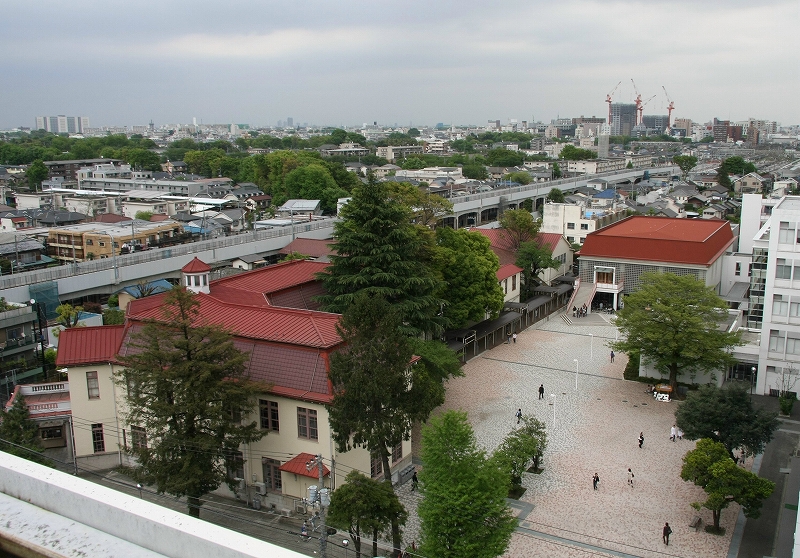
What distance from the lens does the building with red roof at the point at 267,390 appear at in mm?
14422

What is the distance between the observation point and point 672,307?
21.7 m

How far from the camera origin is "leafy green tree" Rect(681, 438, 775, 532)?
44.1ft

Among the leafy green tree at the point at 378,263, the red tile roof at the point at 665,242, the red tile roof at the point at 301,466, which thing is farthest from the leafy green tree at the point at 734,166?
the red tile roof at the point at 301,466

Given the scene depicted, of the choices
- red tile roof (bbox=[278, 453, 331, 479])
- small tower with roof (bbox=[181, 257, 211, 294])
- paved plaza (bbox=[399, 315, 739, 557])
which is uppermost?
small tower with roof (bbox=[181, 257, 211, 294])

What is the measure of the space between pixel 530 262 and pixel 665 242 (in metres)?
6.79

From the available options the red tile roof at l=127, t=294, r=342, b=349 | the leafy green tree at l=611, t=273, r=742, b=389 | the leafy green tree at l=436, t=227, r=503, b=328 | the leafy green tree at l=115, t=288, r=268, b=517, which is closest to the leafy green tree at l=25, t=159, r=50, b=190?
the leafy green tree at l=436, t=227, r=503, b=328

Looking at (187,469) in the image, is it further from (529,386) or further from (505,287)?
(505,287)

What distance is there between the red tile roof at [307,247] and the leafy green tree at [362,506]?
1041 inches

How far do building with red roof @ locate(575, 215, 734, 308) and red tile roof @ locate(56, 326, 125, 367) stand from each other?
23863 millimetres

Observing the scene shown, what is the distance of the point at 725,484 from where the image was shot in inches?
532

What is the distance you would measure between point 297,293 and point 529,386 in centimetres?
854

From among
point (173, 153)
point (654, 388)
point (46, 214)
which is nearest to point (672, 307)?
point (654, 388)

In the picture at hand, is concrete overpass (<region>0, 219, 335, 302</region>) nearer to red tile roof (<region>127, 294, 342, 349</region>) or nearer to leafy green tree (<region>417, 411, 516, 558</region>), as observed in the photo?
red tile roof (<region>127, 294, 342, 349</region>)

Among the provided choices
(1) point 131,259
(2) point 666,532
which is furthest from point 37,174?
(2) point 666,532
